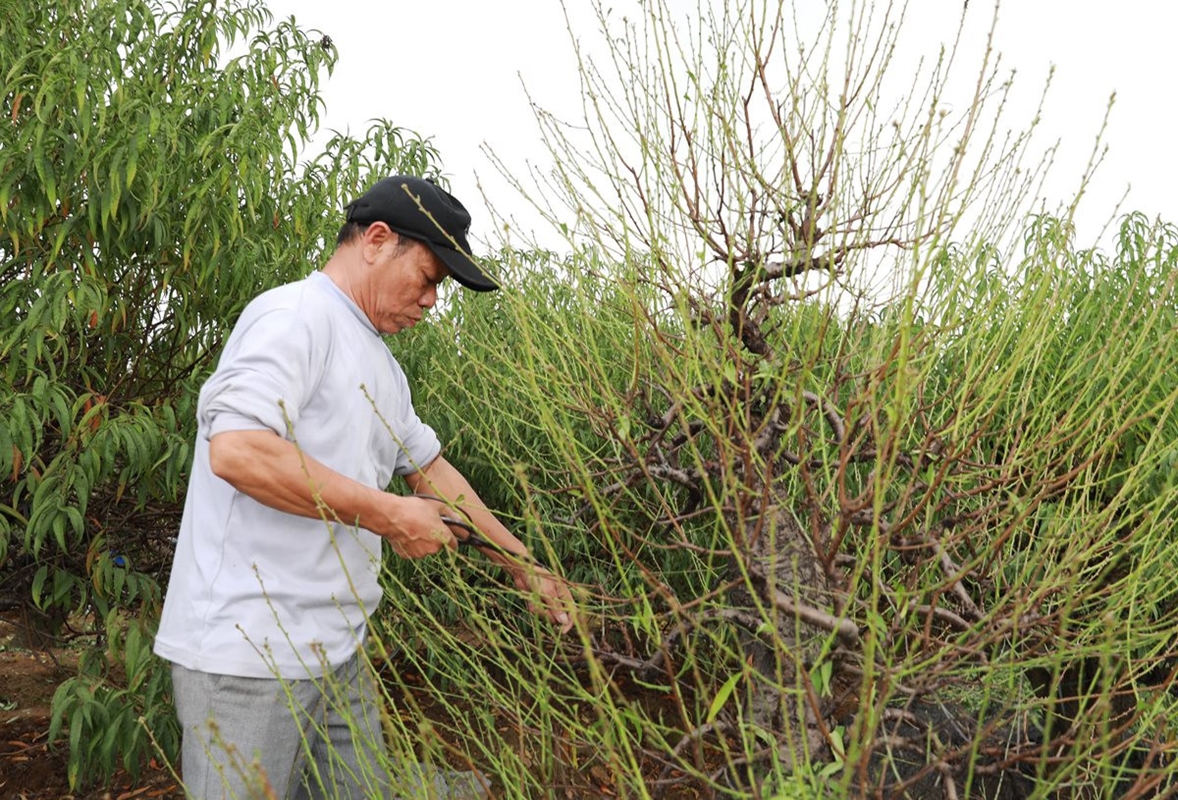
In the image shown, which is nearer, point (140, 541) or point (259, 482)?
point (259, 482)

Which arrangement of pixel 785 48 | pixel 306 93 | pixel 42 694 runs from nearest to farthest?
1. pixel 785 48
2. pixel 306 93
3. pixel 42 694

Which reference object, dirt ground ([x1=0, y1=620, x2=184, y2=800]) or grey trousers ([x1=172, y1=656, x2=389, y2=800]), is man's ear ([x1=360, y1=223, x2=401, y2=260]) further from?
dirt ground ([x1=0, y1=620, x2=184, y2=800])

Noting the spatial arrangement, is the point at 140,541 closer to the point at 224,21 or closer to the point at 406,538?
the point at 224,21

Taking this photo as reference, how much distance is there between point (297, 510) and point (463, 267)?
78 cm

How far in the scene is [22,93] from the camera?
3.88m

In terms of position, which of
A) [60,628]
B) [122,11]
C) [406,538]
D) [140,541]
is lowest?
[60,628]

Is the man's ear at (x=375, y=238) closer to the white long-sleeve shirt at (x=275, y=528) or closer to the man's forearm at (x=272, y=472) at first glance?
the white long-sleeve shirt at (x=275, y=528)

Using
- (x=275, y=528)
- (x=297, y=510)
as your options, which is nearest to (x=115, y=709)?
(x=275, y=528)

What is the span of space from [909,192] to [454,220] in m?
1.24

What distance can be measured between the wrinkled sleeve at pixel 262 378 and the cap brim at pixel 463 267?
429 millimetres

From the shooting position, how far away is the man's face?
110 inches

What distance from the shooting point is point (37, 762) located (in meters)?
4.85

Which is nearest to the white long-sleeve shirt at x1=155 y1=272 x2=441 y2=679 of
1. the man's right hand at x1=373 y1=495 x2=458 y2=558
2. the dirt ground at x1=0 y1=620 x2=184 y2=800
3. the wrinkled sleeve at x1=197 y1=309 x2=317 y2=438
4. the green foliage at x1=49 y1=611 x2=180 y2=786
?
the wrinkled sleeve at x1=197 y1=309 x2=317 y2=438

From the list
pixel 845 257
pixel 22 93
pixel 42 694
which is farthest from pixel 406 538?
pixel 42 694
